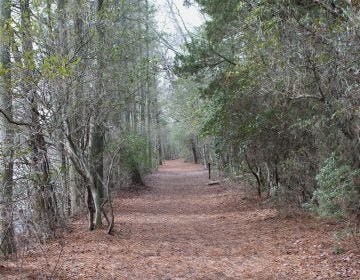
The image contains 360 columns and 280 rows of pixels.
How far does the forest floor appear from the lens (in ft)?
22.0

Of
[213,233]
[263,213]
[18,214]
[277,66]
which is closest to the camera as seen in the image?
[18,214]

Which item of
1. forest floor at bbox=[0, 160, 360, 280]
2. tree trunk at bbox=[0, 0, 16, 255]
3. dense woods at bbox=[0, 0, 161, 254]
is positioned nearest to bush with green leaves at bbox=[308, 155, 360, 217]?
forest floor at bbox=[0, 160, 360, 280]

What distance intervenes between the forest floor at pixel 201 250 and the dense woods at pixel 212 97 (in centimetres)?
50

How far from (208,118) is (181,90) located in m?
22.0

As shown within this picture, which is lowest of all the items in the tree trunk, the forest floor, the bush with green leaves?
the forest floor

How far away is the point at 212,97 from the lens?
1361 centimetres

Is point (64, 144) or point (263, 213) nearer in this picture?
point (64, 144)

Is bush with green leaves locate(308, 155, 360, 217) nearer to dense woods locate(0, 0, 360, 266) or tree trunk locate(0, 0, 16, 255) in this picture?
dense woods locate(0, 0, 360, 266)

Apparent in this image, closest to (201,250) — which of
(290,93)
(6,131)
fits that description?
(290,93)

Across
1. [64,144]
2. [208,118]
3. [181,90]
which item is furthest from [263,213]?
[181,90]

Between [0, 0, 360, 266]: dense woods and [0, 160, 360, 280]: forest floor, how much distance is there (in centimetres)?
50

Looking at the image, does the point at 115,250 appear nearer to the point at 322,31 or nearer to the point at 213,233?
the point at 213,233

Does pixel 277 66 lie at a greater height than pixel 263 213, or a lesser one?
greater

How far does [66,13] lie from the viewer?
386 inches
